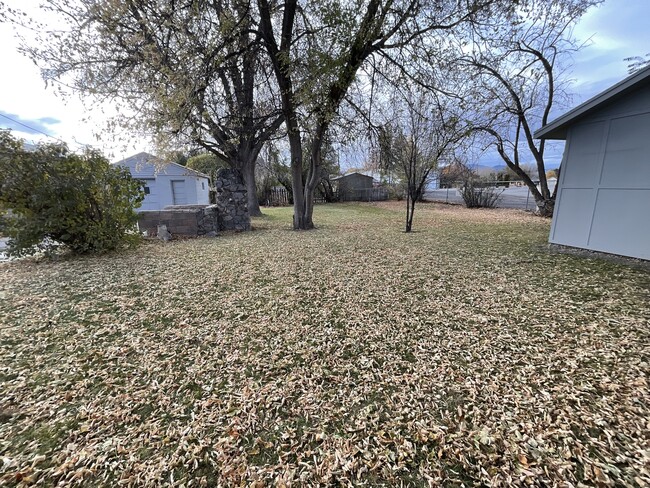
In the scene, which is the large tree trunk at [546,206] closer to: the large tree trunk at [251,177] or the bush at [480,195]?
the bush at [480,195]

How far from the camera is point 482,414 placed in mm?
1534

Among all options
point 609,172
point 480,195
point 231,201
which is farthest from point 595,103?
point 480,195

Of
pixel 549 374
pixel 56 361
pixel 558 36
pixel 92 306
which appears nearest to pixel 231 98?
pixel 92 306

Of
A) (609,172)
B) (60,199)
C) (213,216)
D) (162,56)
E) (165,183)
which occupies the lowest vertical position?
(213,216)

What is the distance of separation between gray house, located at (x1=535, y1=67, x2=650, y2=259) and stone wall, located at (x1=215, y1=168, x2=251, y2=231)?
23.7 ft

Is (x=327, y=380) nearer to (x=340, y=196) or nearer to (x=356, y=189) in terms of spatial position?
(x=340, y=196)

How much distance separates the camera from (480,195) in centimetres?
1456

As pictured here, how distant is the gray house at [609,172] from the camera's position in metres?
4.31

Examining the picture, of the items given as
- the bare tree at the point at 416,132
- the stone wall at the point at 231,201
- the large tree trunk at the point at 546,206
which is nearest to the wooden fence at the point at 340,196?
the stone wall at the point at 231,201

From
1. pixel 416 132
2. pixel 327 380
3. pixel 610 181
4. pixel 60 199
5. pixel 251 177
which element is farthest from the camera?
pixel 251 177

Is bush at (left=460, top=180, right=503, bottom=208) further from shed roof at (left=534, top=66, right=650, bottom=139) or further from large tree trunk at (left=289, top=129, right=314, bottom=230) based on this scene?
large tree trunk at (left=289, top=129, right=314, bottom=230)

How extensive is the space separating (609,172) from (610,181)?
6.2 inches

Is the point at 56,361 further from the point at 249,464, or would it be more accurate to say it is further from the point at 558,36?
the point at 558,36

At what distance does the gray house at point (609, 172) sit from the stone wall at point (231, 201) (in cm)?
721
